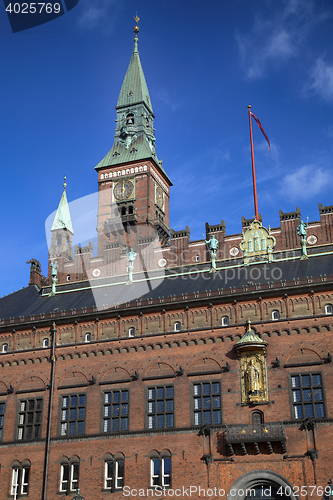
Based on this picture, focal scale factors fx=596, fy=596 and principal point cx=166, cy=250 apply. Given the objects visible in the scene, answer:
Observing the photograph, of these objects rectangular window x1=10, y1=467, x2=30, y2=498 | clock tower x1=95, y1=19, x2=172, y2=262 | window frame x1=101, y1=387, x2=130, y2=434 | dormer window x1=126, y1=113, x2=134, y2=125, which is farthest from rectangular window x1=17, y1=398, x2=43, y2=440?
dormer window x1=126, y1=113, x2=134, y2=125

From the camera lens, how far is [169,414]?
40406 millimetres

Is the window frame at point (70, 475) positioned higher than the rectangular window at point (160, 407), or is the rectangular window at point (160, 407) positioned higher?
the rectangular window at point (160, 407)

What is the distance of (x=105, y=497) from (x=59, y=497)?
350 centimetres

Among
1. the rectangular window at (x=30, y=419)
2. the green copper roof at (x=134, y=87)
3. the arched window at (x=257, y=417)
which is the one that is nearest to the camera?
the arched window at (x=257, y=417)

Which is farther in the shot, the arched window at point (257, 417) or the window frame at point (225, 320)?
the window frame at point (225, 320)

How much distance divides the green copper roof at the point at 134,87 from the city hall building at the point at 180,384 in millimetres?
37837

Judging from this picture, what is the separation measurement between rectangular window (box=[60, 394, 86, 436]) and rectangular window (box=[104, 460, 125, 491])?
10.9 feet

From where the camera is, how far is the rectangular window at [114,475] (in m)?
39.5

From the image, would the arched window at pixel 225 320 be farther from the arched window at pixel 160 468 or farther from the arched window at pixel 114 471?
the arched window at pixel 114 471

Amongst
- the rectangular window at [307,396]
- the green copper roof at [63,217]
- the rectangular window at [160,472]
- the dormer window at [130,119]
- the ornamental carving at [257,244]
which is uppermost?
the dormer window at [130,119]

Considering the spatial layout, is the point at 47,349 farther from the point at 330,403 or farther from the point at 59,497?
the point at 330,403

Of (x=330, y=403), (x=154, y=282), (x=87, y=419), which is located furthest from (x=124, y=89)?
(x=330, y=403)

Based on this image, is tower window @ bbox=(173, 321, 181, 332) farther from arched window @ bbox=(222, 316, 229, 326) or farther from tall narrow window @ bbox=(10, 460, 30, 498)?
tall narrow window @ bbox=(10, 460, 30, 498)

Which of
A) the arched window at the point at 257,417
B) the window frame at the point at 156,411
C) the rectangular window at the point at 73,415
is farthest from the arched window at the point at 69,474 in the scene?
the arched window at the point at 257,417
